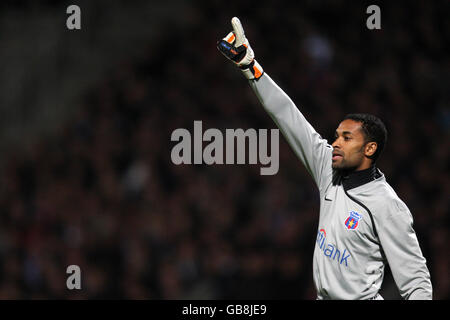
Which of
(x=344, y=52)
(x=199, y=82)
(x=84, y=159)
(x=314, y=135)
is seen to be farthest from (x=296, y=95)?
(x=314, y=135)

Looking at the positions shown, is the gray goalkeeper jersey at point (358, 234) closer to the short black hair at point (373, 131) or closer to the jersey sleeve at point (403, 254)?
the jersey sleeve at point (403, 254)

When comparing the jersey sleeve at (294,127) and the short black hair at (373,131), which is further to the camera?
the jersey sleeve at (294,127)

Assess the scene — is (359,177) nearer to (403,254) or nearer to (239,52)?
(403,254)

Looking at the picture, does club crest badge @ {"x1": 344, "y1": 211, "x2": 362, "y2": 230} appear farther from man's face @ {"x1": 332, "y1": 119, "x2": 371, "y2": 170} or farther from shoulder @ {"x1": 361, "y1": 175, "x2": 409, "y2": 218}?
man's face @ {"x1": 332, "y1": 119, "x2": 371, "y2": 170}

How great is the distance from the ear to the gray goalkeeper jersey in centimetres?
7

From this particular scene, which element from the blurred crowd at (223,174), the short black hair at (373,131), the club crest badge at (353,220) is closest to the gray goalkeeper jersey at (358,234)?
the club crest badge at (353,220)

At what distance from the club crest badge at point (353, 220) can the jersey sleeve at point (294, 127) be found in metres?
0.24

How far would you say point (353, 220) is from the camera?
2.83 metres

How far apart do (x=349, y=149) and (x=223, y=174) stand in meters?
3.49

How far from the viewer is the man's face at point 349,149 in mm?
2885

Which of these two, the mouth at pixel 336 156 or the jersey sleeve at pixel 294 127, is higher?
the jersey sleeve at pixel 294 127

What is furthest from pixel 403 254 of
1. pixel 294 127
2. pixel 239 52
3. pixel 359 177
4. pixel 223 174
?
pixel 223 174

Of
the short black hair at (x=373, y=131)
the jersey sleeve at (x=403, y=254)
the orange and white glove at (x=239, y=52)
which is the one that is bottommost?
the jersey sleeve at (x=403, y=254)

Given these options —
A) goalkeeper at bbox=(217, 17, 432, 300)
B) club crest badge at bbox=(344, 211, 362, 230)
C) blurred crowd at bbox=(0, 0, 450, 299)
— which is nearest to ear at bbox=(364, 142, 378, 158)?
goalkeeper at bbox=(217, 17, 432, 300)
